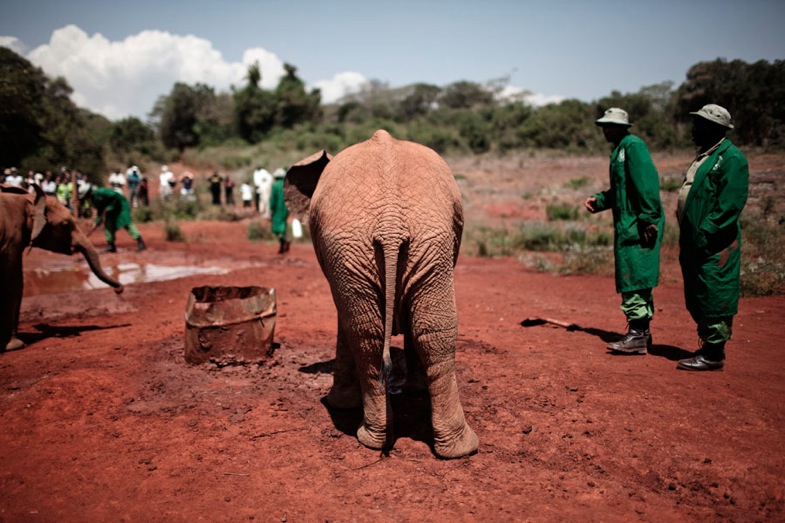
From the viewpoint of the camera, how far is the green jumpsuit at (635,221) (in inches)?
193

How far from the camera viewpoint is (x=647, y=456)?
3336mm

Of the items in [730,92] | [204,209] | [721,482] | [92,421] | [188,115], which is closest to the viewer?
[721,482]

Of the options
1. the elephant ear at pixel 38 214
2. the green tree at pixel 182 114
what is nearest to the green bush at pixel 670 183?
the elephant ear at pixel 38 214

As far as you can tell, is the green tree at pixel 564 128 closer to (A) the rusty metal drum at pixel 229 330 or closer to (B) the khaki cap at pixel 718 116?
(B) the khaki cap at pixel 718 116

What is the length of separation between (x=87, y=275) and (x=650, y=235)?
10126 millimetres

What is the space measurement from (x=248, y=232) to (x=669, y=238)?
11.4m

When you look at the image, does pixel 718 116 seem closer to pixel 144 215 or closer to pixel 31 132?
pixel 144 215

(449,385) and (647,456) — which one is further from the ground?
(449,385)

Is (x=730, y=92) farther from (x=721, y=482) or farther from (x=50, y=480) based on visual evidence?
(x=50, y=480)

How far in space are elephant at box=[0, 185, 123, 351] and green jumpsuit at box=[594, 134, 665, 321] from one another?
6038mm

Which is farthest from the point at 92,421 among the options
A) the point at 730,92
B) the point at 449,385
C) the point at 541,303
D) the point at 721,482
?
the point at 730,92

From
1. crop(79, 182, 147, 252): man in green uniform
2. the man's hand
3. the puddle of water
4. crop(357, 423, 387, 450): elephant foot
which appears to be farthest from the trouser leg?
crop(79, 182, 147, 252): man in green uniform

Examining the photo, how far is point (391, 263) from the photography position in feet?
9.89

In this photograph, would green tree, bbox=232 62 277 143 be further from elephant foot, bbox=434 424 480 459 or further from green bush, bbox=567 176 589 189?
elephant foot, bbox=434 424 480 459
